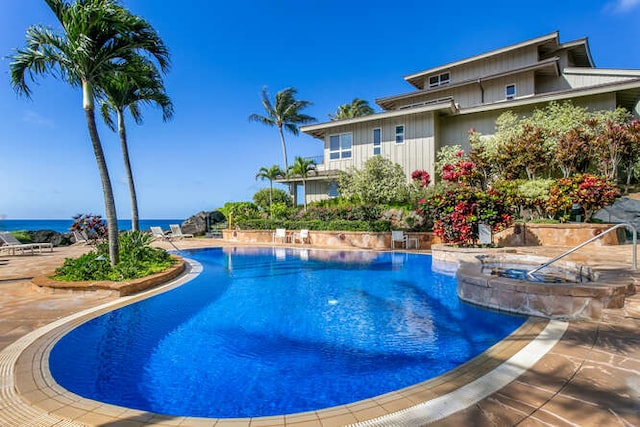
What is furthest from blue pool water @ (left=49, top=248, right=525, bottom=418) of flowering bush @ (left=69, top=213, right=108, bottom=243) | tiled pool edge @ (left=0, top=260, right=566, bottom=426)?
flowering bush @ (left=69, top=213, right=108, bottom=243)

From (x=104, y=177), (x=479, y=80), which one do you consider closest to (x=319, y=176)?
(x=479, y=80)

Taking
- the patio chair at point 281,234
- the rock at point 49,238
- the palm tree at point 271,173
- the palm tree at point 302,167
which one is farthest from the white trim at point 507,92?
the rock at point 49,238

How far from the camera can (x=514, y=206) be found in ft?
42.3

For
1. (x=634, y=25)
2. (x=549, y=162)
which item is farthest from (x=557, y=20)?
(x=549, y=162)

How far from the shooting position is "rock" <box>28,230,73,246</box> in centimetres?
1830

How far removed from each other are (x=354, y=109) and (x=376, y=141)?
1687 centimetres

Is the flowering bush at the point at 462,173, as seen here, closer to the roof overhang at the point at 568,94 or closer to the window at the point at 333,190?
the roof overhang at the point at 568,94

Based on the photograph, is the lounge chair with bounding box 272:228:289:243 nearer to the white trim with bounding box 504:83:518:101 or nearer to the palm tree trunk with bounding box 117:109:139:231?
the palm tree trunk with bounding box 117:109:139:231

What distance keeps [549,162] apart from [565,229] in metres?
4.76

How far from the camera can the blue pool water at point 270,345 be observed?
3.37 m

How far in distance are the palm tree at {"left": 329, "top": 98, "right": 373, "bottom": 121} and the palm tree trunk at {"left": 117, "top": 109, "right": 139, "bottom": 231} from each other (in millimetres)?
26077

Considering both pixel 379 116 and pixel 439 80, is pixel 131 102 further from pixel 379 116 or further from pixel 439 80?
pixel 439 80

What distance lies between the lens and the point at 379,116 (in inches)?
797

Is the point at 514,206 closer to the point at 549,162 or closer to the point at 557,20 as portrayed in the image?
the point at 549,162
